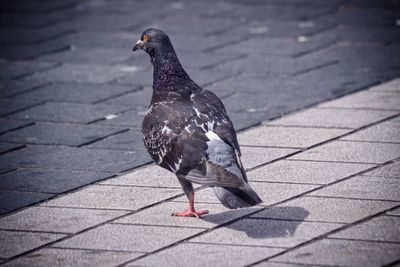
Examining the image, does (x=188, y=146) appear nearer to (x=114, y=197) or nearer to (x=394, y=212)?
(x=114, y=197)

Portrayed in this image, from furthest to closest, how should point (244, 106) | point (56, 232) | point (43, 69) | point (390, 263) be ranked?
1. point (43, 69)
2. point (244, 106)
3. point (56, 232)
4. point (390, 263)

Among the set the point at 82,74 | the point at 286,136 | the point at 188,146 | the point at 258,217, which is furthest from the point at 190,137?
the point at 82,74

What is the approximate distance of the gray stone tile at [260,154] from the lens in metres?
7.45

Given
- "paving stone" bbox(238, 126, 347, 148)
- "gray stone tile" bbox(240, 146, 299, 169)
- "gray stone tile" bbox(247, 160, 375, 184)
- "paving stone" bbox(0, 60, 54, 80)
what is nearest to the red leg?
"gray stone tile" bbox(247, 160, 375, 184)

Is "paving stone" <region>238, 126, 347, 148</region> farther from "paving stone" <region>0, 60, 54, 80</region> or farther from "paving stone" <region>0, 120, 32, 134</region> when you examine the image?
"paving stone" <region>0, 60, 54, 80</region>

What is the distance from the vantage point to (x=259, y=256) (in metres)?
5.50

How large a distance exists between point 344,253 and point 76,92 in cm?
509

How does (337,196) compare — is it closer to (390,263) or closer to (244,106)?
(390,263)

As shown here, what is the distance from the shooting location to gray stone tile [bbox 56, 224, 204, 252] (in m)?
5.82

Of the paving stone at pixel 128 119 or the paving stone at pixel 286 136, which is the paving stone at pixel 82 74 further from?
the paving stone at pixel 286 136

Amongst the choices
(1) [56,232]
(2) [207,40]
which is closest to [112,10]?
(2) [207,40]

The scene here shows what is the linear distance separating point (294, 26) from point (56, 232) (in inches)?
273

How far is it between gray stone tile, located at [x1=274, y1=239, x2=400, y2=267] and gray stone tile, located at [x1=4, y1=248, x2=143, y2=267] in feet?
3.10

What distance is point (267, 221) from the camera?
612 cm
